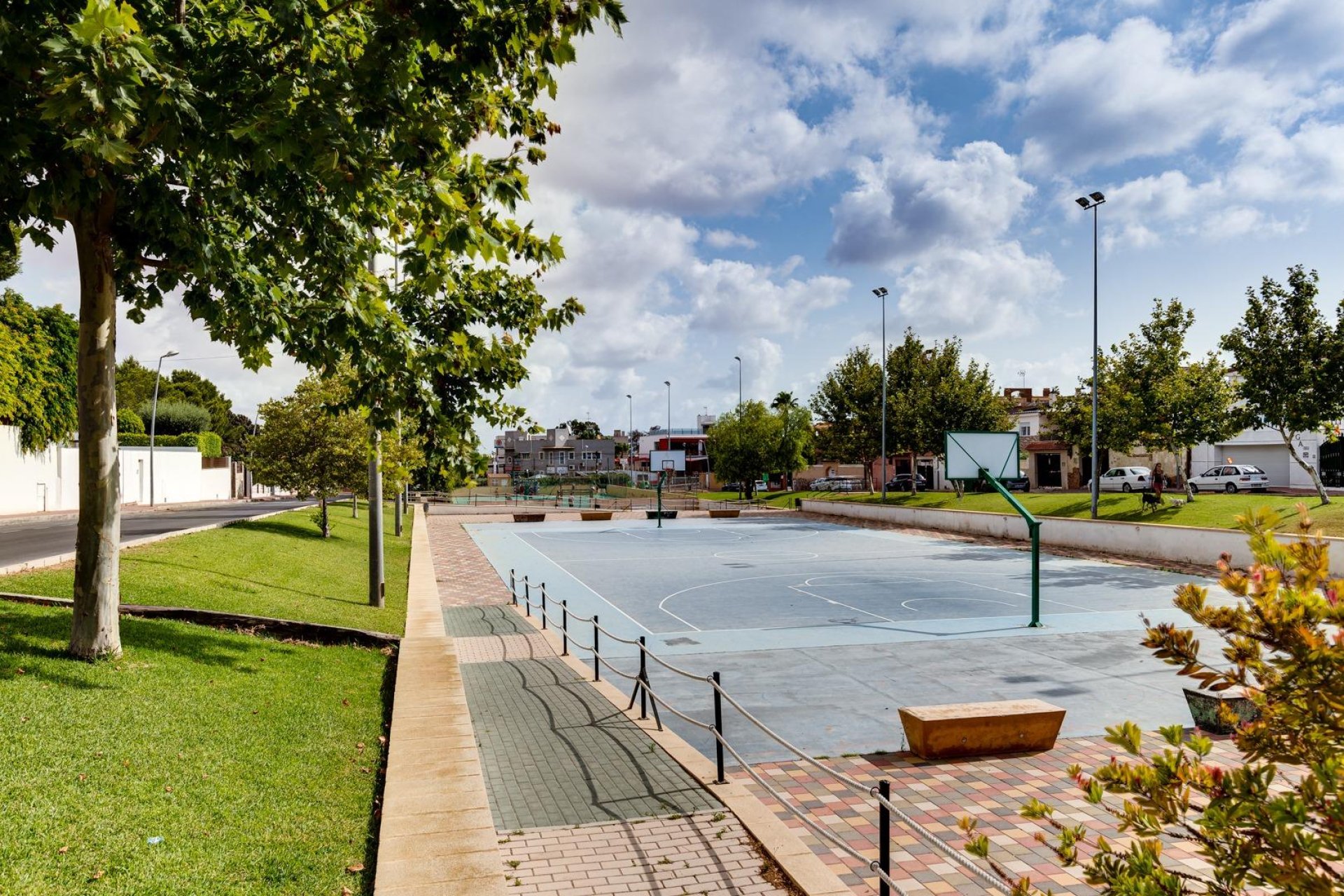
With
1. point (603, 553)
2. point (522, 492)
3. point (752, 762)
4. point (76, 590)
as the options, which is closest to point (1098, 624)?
point (752, 762)

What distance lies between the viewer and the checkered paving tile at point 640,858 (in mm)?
6082

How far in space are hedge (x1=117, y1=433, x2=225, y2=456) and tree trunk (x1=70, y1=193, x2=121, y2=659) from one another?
180 ft

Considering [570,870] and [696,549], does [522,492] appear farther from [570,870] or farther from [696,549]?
[570,870]

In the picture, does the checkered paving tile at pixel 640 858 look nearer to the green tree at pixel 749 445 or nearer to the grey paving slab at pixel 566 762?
the grey paving slab at pixel 566 762

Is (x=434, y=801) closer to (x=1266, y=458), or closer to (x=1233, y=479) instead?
(x=1233, y=479)

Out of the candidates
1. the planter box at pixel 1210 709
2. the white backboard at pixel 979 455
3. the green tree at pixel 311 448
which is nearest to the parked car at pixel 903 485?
the white backboard at pixel 979 455

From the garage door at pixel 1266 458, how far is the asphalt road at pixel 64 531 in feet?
189

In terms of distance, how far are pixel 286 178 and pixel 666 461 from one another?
6638 centimetres

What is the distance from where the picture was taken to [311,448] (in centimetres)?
3169

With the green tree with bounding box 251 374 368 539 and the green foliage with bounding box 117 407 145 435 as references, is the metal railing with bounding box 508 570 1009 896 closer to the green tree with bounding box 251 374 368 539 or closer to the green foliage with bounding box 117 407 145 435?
the green tree with bounding box 251 374 368 539

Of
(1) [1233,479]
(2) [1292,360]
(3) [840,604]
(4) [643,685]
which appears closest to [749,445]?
(1) [1233,479]

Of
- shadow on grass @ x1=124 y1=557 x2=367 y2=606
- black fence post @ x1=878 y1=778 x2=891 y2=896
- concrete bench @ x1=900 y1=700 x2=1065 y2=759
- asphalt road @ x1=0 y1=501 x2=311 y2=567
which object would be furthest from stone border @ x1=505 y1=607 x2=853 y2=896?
asphalt road @ x1=0 y1=501 x2=311 y2=567

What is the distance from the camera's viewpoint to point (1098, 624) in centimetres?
1848

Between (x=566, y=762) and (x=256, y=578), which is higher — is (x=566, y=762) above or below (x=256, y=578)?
below
